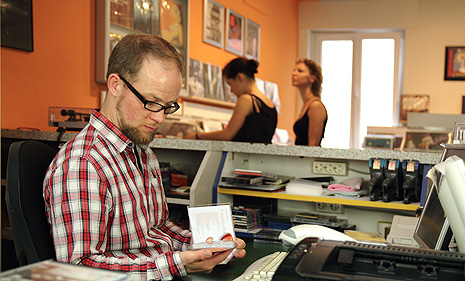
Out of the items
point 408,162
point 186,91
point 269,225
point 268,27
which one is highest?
point 268,27

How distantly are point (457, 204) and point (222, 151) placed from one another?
1.53 m

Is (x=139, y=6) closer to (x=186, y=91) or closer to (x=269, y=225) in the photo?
(x=186, y=91)

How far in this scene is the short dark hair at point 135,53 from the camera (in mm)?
1461

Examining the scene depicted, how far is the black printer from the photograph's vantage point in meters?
0.91

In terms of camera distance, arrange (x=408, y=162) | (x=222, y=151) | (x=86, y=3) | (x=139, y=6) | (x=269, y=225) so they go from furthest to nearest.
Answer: (x=139, y=6), (x=86, y=3), (x=222, y=151), (x=269, y=225), (x=408, y=162)

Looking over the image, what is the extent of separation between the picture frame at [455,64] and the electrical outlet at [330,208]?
584 cm

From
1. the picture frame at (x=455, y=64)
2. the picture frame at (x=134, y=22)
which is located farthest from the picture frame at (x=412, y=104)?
the picture frame at (x=134, y=22)

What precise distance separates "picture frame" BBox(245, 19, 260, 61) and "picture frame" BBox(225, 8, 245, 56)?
152 millimetres

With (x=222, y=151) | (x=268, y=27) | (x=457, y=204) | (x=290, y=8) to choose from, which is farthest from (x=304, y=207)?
(x=290, y=8)

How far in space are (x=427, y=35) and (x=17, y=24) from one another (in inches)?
247

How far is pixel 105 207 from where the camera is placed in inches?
52.5

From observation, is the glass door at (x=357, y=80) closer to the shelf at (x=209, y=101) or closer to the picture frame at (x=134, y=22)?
the shelf at (x=209, y=101)

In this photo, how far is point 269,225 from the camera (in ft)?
7.50

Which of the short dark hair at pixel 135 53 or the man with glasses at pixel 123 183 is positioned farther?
the short dark hair at pixel 135 53
